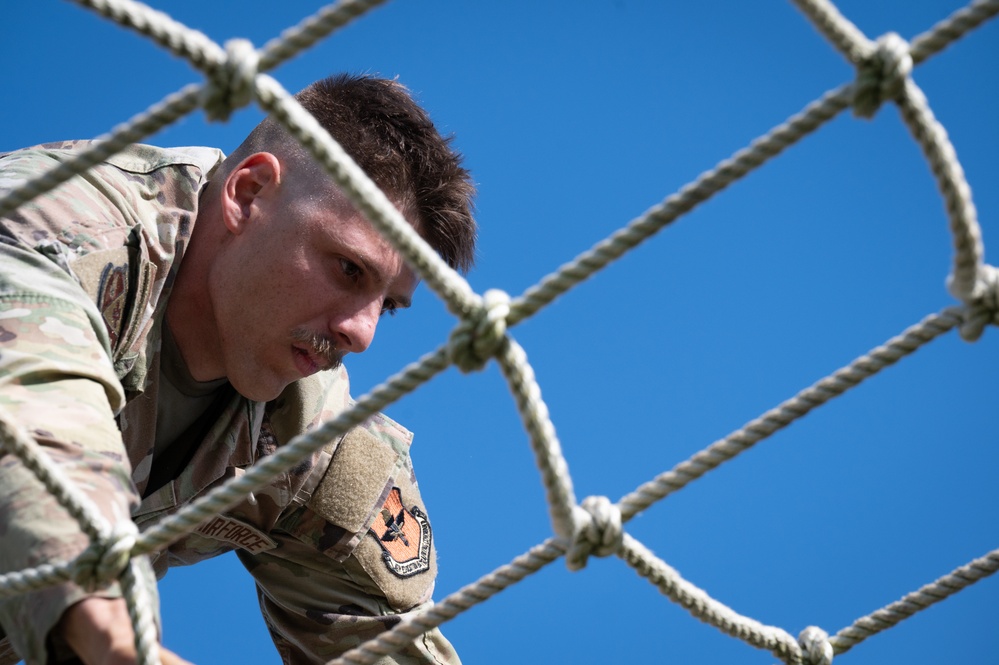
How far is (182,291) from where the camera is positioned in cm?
103

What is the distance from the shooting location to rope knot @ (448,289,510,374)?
55 centimetres

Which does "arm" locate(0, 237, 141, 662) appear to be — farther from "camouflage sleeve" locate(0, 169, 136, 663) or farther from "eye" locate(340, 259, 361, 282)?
"eye" locate(340, 259, 361, 282)

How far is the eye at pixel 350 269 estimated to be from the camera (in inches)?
40.4

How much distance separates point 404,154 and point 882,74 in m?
0.65

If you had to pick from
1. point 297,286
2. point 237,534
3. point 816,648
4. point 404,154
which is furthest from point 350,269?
point 816,648

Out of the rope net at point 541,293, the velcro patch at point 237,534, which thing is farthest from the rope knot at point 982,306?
the velcro patch at point 237,534

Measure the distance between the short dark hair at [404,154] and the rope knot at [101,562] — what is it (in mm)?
626

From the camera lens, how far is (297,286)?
40.0 inches

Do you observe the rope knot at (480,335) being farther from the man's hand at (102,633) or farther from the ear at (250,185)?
the ear at (250,185)

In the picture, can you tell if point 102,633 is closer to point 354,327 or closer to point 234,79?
point 234,79

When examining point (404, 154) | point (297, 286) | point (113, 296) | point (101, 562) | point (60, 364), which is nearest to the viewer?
point (101, 562)

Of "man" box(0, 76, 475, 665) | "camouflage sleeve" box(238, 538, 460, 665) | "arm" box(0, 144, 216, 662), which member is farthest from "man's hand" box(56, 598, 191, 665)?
"camouflage sleeve" box(238, 538, 460, 665)

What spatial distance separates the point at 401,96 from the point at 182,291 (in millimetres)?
335

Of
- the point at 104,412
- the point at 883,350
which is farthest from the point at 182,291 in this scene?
the point at 883,350
